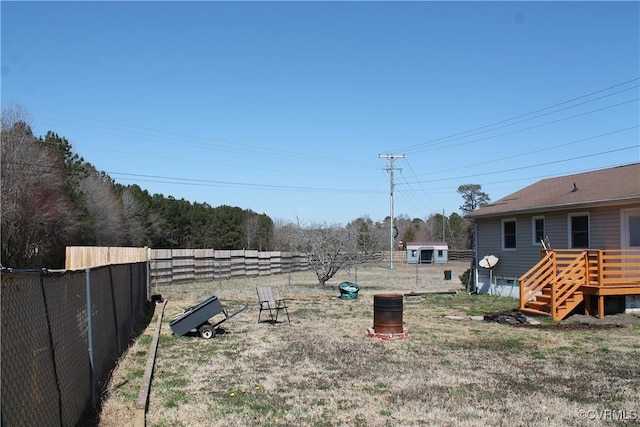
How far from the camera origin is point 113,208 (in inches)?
2238

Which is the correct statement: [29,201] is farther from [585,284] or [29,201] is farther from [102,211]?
[585,284]

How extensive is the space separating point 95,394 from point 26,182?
34.6m

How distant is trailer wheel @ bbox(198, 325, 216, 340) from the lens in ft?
42.0

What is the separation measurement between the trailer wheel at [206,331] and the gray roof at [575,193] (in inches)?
466

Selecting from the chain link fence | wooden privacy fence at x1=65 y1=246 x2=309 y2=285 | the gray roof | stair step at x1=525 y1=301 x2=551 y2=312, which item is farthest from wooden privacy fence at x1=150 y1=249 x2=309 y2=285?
the chain link fence

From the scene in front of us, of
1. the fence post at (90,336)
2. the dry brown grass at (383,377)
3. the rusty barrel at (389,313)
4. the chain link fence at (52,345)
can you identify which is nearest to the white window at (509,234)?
the dry brown grass at (383,377)

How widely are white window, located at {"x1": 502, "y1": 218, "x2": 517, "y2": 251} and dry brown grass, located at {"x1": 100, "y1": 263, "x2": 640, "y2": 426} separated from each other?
8.93 metres

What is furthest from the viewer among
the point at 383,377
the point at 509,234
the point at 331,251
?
the point at 331,251

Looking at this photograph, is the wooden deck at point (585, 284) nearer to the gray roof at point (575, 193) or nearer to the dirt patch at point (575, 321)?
the dirt patch at point (575, 321)

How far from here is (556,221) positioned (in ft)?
67.3

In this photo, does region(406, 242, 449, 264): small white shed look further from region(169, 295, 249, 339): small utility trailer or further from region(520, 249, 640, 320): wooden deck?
region(169, 295, 249, 339): small utility trailer

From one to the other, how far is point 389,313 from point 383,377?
11.9 ft

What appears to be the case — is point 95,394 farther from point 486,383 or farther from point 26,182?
point 26,182

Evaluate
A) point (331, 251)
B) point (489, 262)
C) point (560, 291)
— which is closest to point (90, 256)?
point (331, 251)
